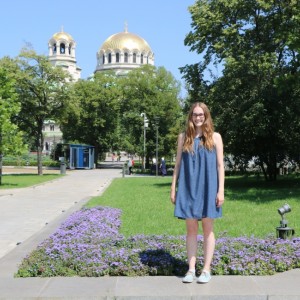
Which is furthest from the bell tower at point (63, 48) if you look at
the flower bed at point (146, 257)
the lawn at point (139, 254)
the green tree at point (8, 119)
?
the flower bed at point (146, 257)

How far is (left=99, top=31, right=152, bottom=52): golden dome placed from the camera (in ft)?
389

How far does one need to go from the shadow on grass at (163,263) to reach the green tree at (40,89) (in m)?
36.0

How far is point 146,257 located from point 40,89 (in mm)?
37106

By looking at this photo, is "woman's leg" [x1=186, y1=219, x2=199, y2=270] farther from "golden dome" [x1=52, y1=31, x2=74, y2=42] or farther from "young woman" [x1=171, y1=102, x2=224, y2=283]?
"golden dome" [x1=52, y1=31, x2=74, y2=42]

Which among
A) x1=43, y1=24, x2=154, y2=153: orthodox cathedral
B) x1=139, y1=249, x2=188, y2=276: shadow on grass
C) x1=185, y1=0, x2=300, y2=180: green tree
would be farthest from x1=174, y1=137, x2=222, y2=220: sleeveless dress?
x1=43, y1=24, x2=154, y2=153: orthodox cathedral

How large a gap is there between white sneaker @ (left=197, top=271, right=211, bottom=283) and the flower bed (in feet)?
1.56

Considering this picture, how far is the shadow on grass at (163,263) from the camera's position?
6223mm

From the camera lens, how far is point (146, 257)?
656 cm

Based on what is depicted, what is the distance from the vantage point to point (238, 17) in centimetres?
2555

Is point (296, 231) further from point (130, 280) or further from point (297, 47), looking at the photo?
point (297, 47)

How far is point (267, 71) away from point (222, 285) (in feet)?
61.0

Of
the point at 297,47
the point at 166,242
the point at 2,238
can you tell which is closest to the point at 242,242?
the point at 166,242

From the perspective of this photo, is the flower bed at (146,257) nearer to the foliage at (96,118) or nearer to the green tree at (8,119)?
the green tree at (8,119)

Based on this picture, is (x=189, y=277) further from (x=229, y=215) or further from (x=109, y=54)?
(x=109, y=54)
